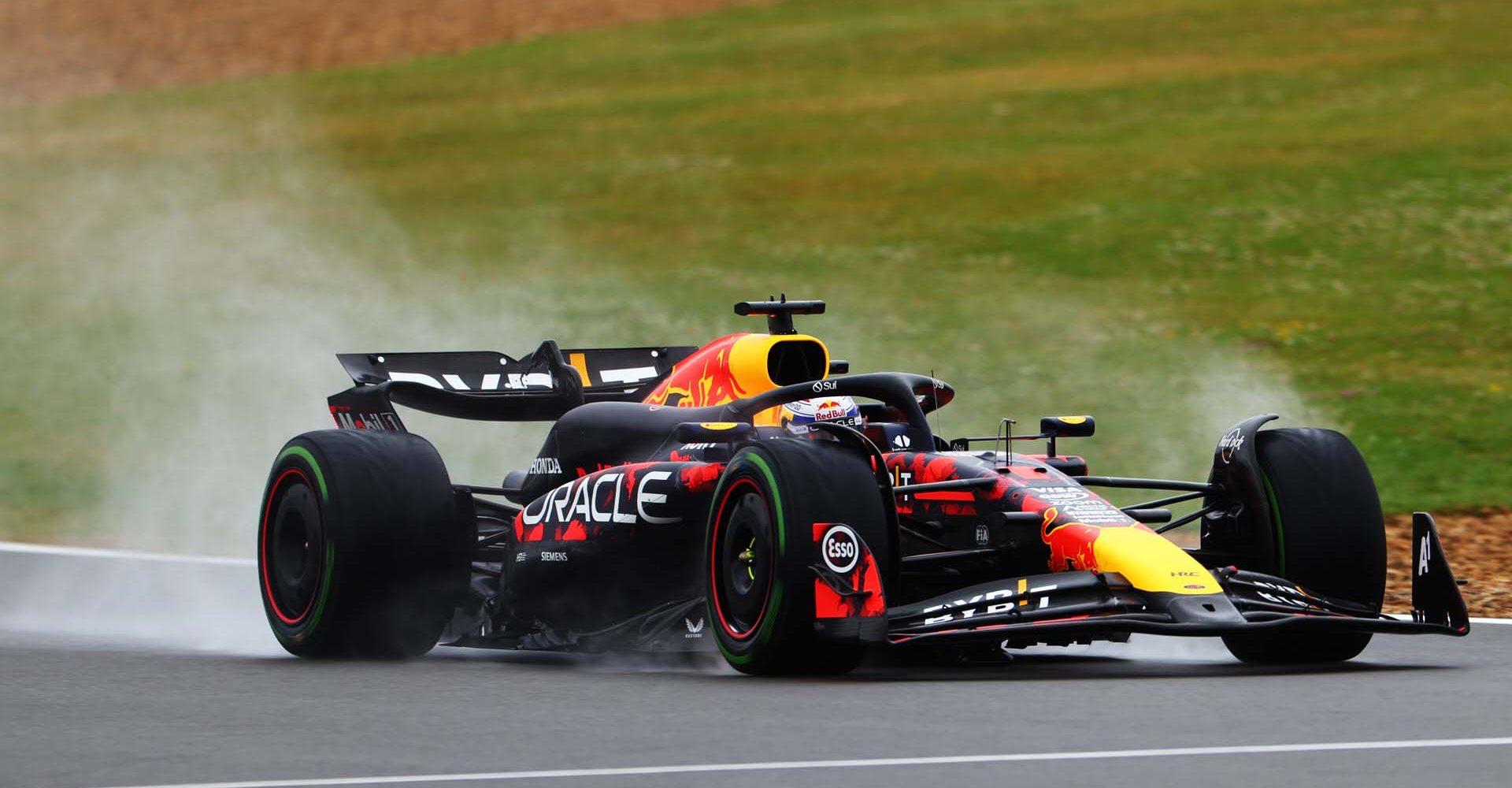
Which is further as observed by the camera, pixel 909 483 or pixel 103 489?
pixel 103 489

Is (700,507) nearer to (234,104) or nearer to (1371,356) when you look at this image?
(1371,356)

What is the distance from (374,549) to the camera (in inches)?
412

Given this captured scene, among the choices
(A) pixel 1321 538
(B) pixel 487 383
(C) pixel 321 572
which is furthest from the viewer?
(B) pixel 487 383

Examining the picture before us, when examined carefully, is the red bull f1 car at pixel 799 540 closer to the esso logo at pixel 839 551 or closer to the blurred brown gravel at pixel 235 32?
the esso logo at pixel 839 551

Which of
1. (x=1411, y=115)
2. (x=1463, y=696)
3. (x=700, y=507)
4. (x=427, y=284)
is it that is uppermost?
(x=1411, y=115)

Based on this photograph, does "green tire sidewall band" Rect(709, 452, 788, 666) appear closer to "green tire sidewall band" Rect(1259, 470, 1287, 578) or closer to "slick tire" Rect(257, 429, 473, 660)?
"slick tire" Rect(257, 429, 473, 660)

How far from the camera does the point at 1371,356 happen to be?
2327 cm

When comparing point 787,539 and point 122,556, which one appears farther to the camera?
point 122,556

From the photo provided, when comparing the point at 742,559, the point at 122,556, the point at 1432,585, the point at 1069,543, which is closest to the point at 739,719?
the point at 742,559

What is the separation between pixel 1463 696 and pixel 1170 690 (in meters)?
1.03

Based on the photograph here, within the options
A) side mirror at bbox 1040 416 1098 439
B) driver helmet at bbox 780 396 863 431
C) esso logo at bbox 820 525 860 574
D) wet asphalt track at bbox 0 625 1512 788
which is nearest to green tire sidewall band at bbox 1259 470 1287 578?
wet asphalt track at bbox 0 625 1512 788

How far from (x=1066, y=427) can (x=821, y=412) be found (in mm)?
1077

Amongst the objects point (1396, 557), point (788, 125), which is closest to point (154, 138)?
point (788, 125)

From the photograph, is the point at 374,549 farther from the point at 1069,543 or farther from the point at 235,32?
the point at 235,32
